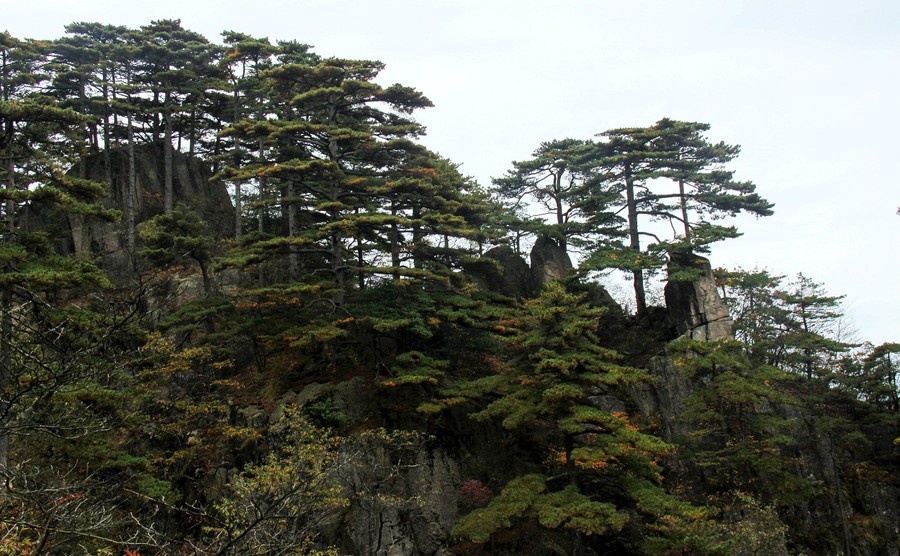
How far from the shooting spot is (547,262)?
102 feet

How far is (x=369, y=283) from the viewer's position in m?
26.7

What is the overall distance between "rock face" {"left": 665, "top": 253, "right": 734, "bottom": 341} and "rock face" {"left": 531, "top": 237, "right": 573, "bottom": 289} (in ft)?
17.1

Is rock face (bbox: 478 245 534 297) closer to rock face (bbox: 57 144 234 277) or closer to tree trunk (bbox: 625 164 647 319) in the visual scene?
tree trunk (bbox: 625 164 647 319)

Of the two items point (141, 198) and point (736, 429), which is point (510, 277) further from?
point (141, 198)

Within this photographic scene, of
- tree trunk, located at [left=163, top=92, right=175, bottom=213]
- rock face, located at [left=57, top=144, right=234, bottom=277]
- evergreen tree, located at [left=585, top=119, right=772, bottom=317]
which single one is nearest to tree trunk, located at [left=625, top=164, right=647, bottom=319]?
evergreen tree, located at [left=585, top=119, right=772, bottom=317]

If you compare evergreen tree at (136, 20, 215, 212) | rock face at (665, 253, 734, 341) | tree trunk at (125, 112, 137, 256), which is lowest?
rock face at (665, 253, 734, 341)

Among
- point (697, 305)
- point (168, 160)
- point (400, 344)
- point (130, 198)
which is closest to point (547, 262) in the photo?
point (697, 305)

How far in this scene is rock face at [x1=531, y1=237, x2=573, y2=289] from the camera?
101 feet

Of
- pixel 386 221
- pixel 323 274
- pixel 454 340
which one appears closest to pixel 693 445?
pixel 454 340

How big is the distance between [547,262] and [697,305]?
23.4ft

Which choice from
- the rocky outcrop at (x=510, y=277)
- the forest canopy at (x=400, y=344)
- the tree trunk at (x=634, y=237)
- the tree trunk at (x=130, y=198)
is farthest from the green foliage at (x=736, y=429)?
the tree trunk at (x=130, y=198)

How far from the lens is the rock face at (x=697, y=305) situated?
26.6 metres

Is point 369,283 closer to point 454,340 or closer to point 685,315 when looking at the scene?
point 454,340

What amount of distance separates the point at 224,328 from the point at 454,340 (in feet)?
25.9
